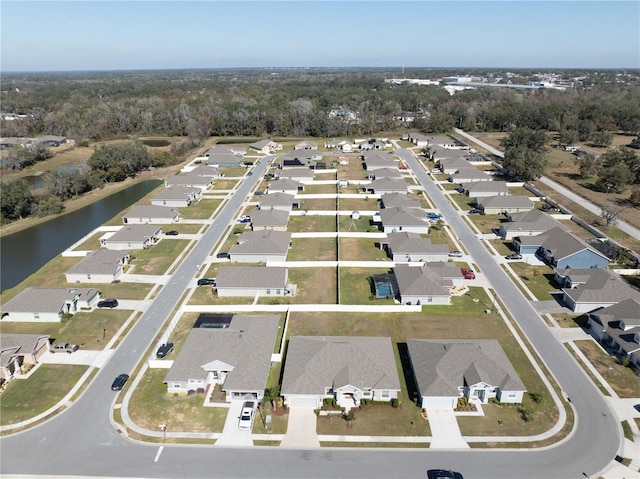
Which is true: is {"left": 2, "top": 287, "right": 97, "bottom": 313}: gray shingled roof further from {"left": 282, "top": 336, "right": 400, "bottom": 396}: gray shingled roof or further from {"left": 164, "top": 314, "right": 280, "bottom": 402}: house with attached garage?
{"left": 282, "top": 336, "right": 400, "bottom": 396}: gray shingled roof

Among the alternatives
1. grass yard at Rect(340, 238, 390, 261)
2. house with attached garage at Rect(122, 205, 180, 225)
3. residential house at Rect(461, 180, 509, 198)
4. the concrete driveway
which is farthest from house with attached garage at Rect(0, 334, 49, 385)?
residential house at Rect(461, 180, 509, 198)

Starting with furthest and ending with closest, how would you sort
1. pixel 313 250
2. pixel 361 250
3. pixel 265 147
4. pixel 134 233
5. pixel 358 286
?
pixel 265 147 → pixel 134 233 → pixel 313 250 → pixel 361 250 → pixel 358 286

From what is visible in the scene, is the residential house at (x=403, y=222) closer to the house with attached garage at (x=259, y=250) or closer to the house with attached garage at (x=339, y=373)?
the house with attached garage at (x=259, y=250)

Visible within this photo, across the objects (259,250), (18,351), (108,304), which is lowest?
(108,304)

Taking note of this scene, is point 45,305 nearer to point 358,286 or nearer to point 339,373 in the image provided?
point 339,373

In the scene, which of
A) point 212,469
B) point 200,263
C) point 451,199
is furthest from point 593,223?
point 212,469

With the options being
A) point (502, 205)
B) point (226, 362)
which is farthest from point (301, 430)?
point (502, 205)

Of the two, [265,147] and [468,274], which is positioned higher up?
[265,147]
